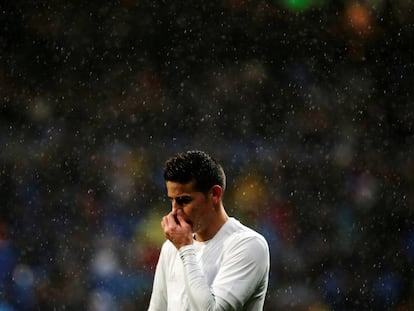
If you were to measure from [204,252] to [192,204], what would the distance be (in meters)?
0.09

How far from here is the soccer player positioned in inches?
59.4

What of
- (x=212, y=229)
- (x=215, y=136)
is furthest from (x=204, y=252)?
(x=215, y=136)

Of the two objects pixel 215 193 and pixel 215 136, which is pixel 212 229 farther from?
pixel 215 136

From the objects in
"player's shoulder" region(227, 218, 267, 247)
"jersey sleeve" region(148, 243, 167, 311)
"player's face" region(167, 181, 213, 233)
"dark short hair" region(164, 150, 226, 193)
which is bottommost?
"jersey sleeve" region(148, 243, 167, 311)

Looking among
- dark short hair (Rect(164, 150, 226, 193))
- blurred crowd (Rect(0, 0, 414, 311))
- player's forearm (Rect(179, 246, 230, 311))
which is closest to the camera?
player's forearm (Rect(179, 246, 230, 311))

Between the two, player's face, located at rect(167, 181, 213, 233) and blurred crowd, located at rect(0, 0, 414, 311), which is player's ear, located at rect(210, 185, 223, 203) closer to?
player's face, located at rect(167, 181, 213, 233)

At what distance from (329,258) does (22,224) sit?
129cm

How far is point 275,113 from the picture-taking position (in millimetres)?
3768

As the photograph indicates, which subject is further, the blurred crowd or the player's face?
the blurred crowd

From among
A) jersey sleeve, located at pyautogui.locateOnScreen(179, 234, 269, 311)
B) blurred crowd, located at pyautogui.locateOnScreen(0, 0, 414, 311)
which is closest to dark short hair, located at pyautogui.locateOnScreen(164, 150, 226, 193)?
jersey sleeve, located at pyautogui.locateOnScreen(179, 234, 269, 311)

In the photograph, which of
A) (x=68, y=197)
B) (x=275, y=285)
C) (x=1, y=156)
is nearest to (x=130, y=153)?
(x=68, y=197)

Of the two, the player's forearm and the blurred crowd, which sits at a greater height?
the blurred crowd

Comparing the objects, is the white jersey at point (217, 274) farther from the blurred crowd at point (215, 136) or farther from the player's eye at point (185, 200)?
the blurred crowd at point (215, 136)

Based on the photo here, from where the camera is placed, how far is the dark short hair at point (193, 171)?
5.25 feet
